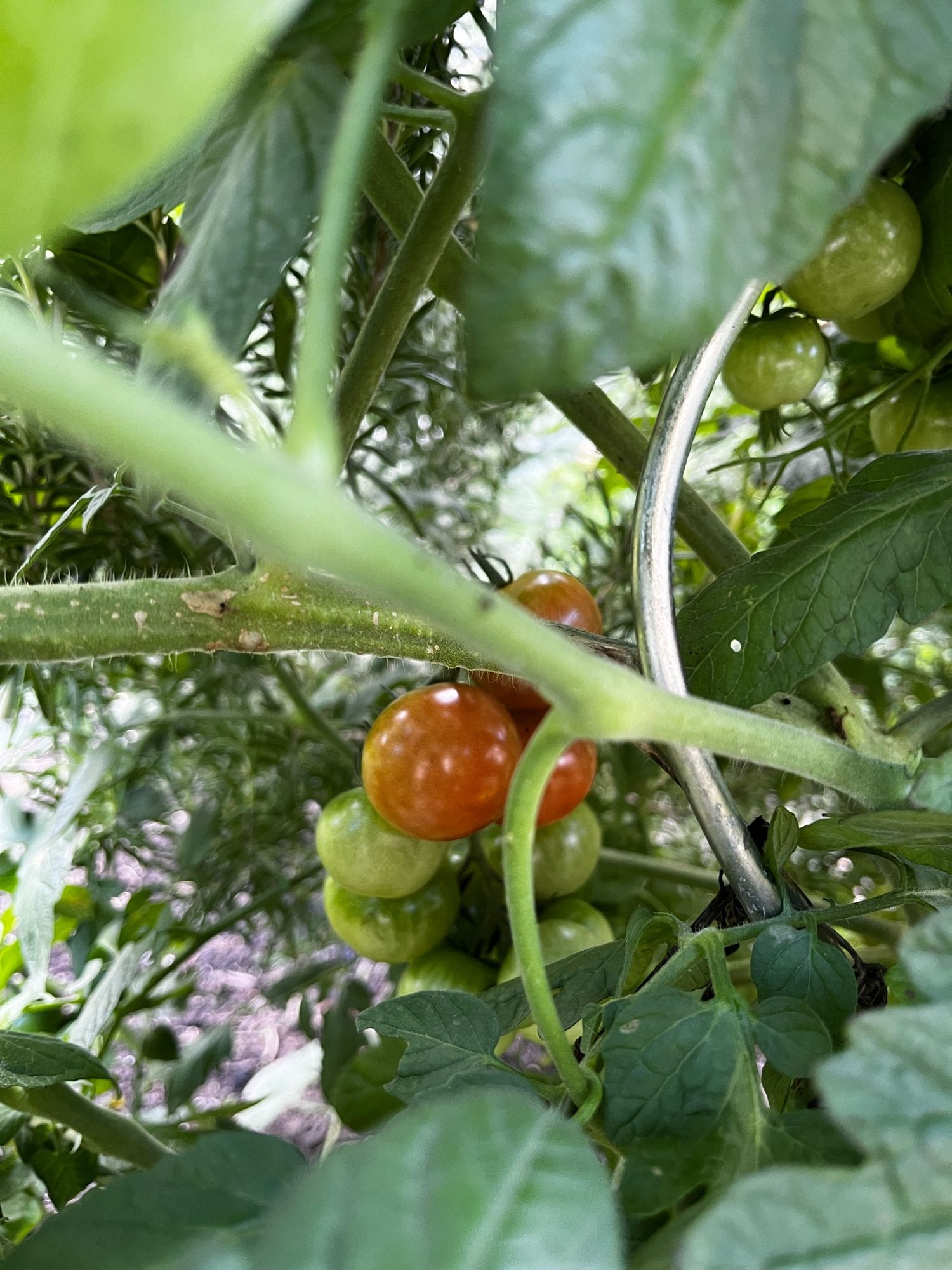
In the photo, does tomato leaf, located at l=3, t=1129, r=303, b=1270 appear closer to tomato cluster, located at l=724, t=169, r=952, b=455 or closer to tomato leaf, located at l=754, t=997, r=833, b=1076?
tomato leaf, located at l=754, t=997, r=833, b=1076

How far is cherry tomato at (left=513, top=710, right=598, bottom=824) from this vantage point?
0.43 m

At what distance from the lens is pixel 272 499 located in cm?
12

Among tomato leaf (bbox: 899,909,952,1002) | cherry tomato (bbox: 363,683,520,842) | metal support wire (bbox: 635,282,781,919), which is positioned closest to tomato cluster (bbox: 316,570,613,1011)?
cherry tomato (bbox: 363,683,520,842)

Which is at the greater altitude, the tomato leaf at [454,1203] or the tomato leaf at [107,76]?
the tomato leaf at [107,76]

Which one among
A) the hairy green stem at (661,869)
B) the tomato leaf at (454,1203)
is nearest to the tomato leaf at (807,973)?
the tomato leaf at (454,1203)

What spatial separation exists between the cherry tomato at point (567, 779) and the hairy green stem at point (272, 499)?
0.29 meters

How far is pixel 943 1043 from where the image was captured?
0.15 m

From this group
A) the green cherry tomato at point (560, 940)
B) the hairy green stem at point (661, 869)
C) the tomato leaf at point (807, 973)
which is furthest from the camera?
the hairy green stem at point (661, 869)

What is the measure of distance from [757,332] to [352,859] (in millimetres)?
316

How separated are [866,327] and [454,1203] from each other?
414 millimetres

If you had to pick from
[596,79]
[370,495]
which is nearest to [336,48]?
[596,79]

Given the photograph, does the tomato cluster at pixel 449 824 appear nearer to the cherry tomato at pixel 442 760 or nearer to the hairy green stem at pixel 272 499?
the cherry tomato at pixel 442 760

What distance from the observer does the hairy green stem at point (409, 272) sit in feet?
1.01

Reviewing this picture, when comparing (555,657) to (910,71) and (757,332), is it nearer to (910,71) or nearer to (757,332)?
(910,71)
